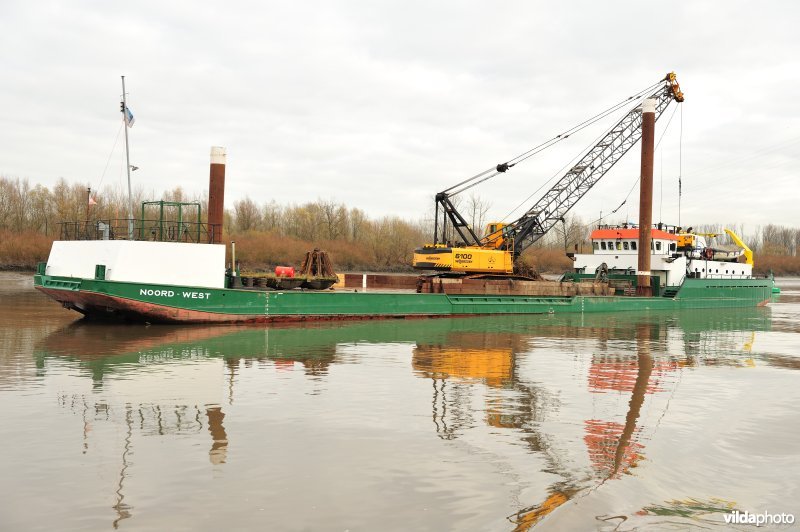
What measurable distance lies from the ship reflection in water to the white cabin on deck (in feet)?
43.1

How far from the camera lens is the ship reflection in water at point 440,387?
24.2 feet

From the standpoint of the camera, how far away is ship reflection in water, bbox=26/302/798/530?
291 inches

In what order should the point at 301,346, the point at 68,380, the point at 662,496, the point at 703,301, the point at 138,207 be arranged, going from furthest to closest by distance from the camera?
the point at 138,207
the point at 703,301
the point at 301,346
the point at 68,380
the point at 662,496

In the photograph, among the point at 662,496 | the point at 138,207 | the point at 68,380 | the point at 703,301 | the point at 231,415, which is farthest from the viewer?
the point at 138,207

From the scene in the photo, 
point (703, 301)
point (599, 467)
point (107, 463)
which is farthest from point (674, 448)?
point (703, 301)

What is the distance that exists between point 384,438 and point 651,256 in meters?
31.4

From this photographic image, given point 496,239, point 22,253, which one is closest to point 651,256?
point 496,239

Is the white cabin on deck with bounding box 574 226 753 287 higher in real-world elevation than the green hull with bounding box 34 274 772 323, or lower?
higher

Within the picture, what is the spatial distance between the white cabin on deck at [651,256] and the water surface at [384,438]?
1962 centimetres

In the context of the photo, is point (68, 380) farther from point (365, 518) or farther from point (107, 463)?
point (365, 518)

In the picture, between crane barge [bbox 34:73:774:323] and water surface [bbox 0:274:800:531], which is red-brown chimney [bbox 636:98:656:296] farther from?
water surface [bbox 0:274:800:531]

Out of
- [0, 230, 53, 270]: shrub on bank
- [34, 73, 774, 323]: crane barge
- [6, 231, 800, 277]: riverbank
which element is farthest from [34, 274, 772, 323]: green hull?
[0, 230, 53, 270]: shrub on bank

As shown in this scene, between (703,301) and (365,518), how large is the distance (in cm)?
3563

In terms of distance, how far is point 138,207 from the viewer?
69875 millimetres
